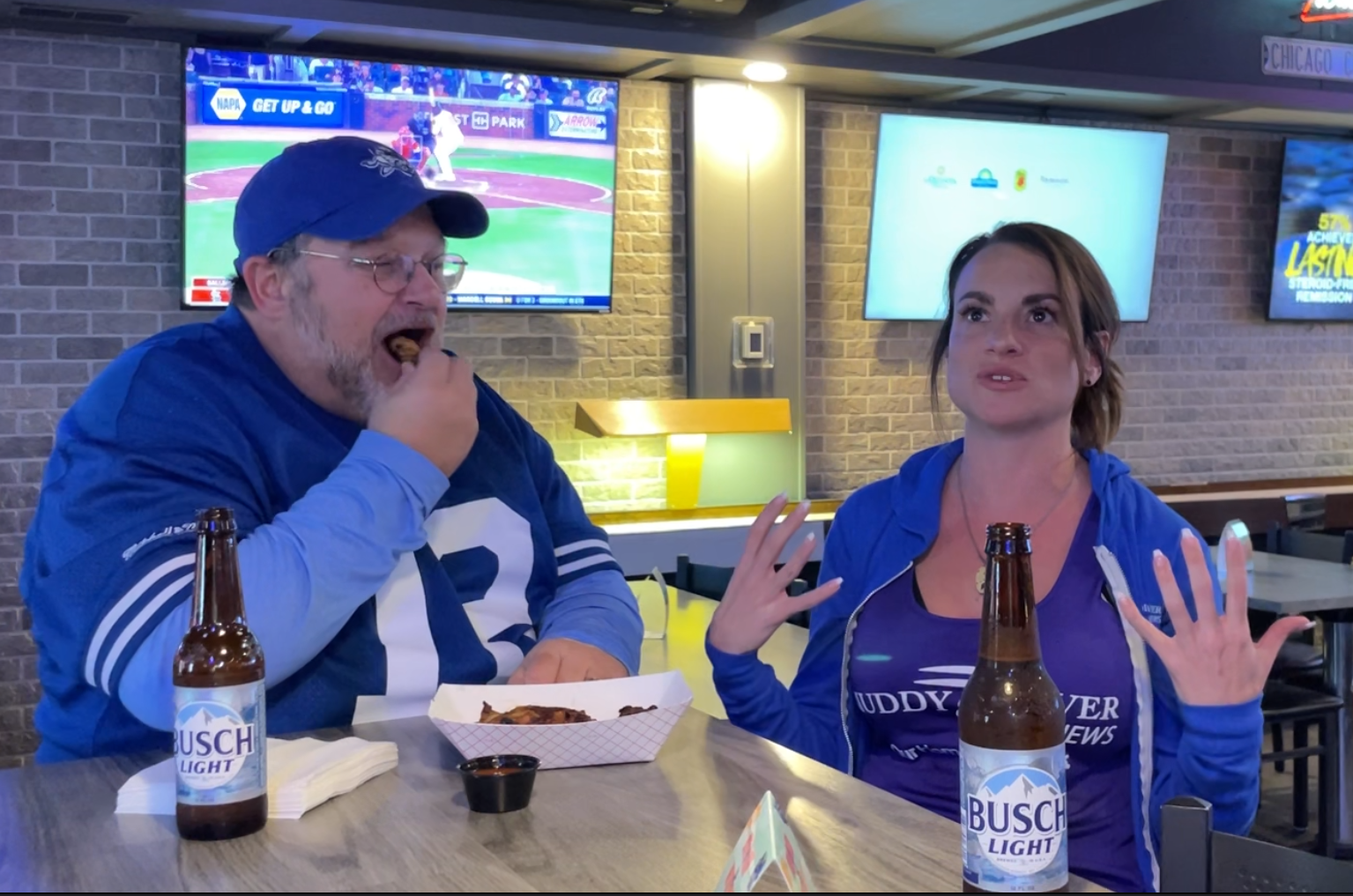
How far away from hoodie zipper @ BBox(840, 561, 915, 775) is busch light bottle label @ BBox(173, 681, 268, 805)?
1.00m

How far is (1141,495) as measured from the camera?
1.88 m

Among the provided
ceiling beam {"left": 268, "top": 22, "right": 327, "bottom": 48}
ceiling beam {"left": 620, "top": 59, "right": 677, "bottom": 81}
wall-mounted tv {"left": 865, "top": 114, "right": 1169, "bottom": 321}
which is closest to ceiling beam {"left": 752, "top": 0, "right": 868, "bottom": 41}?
ceiling beam {"left": 620, "top": 59, "right": 677, "bottom": 81}

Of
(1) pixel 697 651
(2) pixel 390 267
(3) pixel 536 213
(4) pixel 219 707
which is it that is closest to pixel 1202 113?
(3) pixel 536 213

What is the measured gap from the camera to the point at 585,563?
1.87 m

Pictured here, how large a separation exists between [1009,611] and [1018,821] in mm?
178

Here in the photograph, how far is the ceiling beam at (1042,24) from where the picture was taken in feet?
15.9

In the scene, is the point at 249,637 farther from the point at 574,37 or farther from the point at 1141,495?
the point at 574,37

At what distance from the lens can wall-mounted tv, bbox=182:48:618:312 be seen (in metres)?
4.68

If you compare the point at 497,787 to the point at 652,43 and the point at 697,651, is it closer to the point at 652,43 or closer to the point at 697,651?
the point at 697,651

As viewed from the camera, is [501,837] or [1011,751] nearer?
[1011,751]

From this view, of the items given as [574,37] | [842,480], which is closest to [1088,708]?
[574,37]

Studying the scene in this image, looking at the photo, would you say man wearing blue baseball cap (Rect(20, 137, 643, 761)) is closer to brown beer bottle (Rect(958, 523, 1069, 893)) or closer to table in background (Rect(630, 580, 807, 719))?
table in background (Rect(630, 580, 807, 719))

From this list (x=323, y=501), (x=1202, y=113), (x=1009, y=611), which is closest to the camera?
(x=1009, y=611)

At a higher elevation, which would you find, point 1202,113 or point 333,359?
point 1202,113
